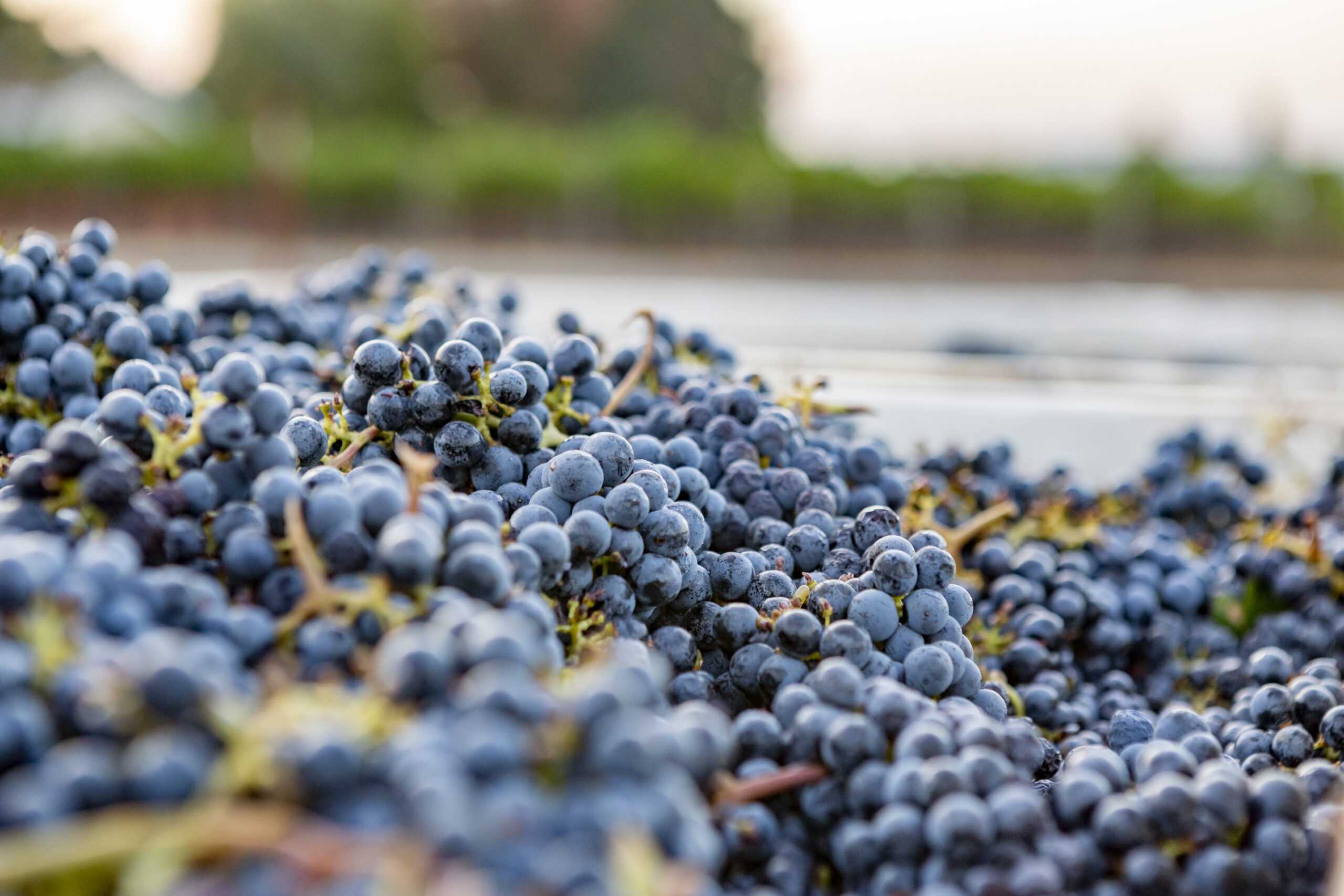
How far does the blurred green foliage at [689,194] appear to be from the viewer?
1062cm

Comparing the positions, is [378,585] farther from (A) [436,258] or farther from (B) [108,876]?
(A) [436,258]

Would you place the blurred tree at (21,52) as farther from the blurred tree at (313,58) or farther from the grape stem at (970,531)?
the grape stem at (970,531)

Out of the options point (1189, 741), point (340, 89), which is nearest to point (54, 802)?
point (1189, 741)

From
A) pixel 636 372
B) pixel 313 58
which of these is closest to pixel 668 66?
pixel 313 58

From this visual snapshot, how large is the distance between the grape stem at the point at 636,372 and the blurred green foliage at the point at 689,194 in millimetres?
9901

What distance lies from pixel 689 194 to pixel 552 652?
35.2 ft

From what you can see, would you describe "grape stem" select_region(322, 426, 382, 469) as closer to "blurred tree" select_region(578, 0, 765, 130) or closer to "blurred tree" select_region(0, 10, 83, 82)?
"blurred tree" select_region(0, 10, 83, 82)

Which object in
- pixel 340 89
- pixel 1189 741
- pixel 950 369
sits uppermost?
pixel 340 89

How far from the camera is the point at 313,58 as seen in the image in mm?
15867

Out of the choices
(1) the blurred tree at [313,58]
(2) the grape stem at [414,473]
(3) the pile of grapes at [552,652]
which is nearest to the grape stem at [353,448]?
(3) the pile of grapes at [552,652]

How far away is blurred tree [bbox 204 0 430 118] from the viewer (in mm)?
15805

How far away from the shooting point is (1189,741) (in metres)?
0.89

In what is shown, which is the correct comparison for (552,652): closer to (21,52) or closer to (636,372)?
(636,372)

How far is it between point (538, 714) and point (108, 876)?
0.22 meters
